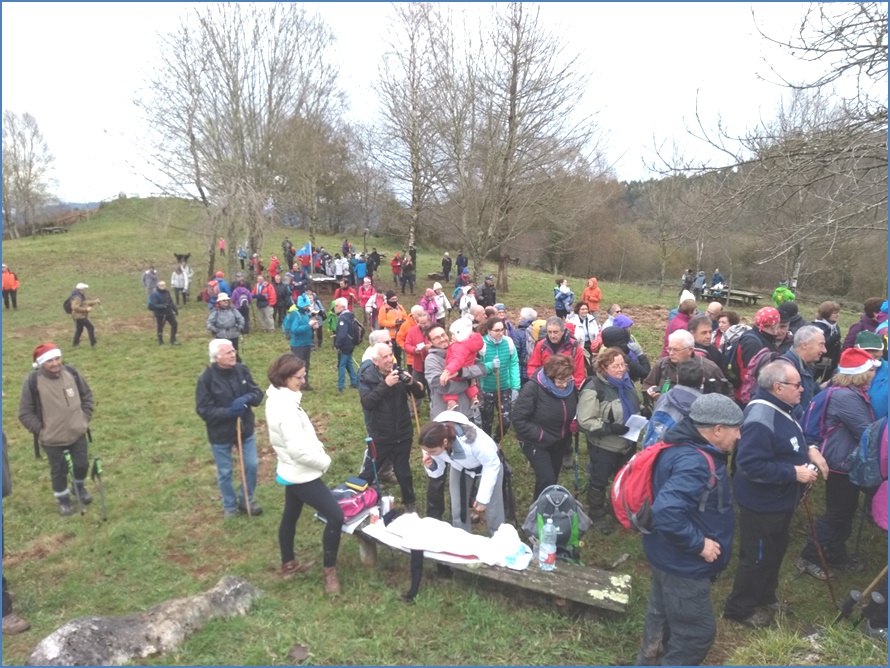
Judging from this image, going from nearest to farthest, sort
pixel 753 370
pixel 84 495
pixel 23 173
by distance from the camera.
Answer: pixel 753 370
pixel 84 495
pixel 23 173

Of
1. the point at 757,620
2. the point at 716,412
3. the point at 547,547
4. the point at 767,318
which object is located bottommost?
the point at 757,620

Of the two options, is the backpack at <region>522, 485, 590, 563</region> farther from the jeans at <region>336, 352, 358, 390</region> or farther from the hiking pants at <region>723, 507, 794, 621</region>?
the jeans at <region>336, 352, 358, 390</region>

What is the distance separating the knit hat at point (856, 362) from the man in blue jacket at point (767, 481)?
755 mm

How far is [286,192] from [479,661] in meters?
21.8

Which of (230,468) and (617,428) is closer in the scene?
(617,428)

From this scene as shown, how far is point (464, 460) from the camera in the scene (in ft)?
15.1

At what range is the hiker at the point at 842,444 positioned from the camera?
4.27 metres

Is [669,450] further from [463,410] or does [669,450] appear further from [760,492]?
[463,410]

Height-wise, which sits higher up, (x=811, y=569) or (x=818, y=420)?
(x=818, y=420)

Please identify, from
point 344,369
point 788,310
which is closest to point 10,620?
point 344,369

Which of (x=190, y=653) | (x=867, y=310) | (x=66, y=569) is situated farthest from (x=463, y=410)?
(x=867, y=310)

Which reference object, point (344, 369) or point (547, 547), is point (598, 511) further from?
point (344, 369)

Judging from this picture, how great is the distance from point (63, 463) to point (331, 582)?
3.67 metres

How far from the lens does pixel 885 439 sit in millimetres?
3881
